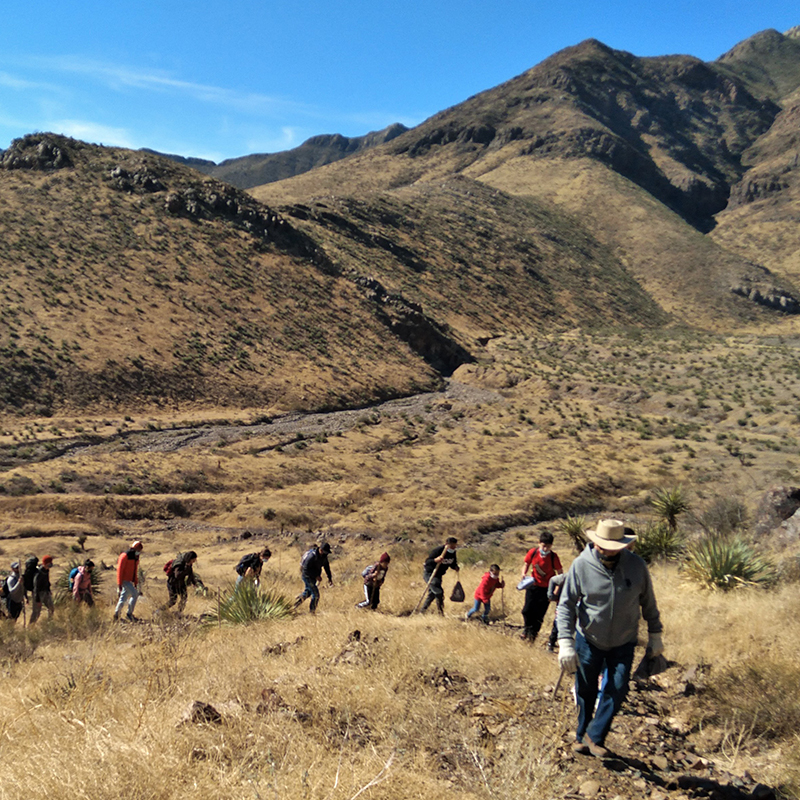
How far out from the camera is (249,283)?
141 ft

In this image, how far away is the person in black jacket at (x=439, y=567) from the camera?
8.80m

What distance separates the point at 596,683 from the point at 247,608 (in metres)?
5.38

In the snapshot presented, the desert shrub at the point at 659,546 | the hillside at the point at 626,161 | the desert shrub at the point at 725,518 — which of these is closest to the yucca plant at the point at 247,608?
the desert shrub at the point at 659,546

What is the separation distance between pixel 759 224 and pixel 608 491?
8938 cm

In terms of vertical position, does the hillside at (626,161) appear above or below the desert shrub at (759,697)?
above

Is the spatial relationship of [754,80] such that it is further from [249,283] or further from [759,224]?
[249,283]

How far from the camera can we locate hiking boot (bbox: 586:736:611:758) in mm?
4074

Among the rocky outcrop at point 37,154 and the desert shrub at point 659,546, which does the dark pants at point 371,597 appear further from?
the rocky outcrop at point 37,154

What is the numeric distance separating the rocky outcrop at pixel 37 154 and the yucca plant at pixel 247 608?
4870 centimetres

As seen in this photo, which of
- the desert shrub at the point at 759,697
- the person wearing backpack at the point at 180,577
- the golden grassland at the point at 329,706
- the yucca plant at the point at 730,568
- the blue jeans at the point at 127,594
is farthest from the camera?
the person wearing backpack at the point at 180,577

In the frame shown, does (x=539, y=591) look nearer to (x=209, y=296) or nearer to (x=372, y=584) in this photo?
(x=372, y=584)

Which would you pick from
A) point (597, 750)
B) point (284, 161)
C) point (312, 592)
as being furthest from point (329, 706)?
point (284, 161)

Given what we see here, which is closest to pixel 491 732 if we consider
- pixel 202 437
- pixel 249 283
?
pixel 202 437

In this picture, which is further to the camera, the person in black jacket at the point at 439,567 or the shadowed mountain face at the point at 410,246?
the shadowed mountain face at the point at 410,246
